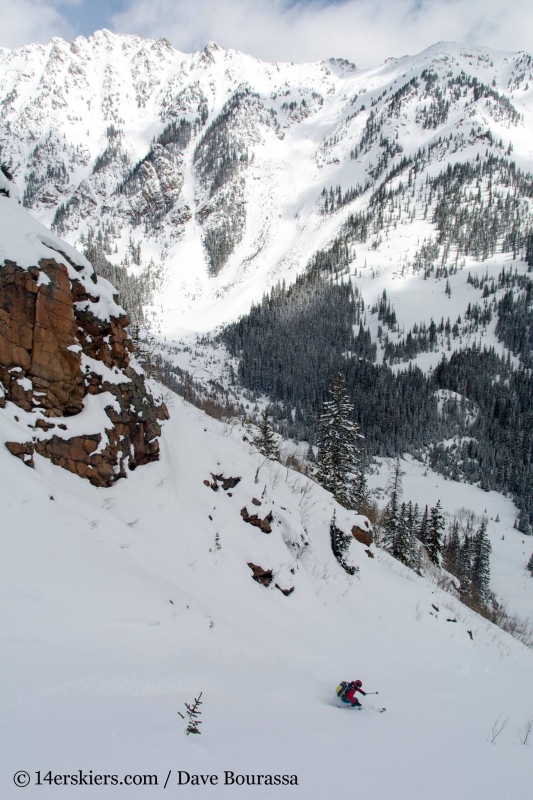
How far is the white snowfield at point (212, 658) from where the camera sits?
11.0ft

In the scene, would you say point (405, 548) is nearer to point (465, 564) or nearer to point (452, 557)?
point (452, 557)

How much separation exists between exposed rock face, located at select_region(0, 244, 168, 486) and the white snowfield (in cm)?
43

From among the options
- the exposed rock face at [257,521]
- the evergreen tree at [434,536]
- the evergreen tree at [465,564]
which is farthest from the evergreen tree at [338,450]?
the evergreen tree at [465,564]

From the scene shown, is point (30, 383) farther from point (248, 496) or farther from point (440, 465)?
point (440, 465)

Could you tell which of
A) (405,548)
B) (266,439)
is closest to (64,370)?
(266,439)

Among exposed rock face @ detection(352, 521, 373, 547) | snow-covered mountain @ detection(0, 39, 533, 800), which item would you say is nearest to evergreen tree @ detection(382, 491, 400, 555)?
snow-covered mountain @ detection(0, 39, 533, 800)

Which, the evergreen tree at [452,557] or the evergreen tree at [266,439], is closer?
the evergreen tree at [266,439]

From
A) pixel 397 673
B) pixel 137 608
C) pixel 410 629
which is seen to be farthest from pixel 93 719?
pixel 410 629

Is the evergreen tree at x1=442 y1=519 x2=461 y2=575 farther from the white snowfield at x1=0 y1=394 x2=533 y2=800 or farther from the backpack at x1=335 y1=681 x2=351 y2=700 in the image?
the backpack at x1=335 y1=681 x2=351 y2=700

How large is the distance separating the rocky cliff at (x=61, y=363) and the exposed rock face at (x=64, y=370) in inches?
0.8

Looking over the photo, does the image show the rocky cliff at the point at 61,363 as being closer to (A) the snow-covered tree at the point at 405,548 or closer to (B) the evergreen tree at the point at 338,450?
(B) the evergreen tree at the point at 338,450

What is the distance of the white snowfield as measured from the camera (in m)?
3.34

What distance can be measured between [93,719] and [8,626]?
166 cm

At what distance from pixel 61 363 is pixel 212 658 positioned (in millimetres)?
6803
